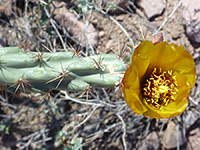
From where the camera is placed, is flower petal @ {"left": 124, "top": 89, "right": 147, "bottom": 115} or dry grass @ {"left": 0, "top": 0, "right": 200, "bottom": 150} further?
dry grass @ {"left": 0, "top": 0, "right": 200, "bottom": 150}

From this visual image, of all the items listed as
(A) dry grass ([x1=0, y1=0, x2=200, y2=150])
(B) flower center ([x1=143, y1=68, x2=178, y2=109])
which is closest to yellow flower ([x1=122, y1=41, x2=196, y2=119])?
(B) flower center ([x1=143, y1=68, x2=178, y2=109])

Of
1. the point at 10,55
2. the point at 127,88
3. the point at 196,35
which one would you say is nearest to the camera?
the point at 127,88

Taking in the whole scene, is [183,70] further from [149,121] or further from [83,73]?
[149,121]

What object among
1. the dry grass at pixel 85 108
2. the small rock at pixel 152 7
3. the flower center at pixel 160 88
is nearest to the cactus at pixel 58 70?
the flower center at pixel 160 88

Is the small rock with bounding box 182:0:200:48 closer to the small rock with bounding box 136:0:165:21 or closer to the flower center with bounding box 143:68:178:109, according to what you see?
the small rock with bounding box 136:0:165:21

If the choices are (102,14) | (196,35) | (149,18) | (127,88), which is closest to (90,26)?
(102,14)

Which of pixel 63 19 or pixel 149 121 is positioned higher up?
pixel 63 19
